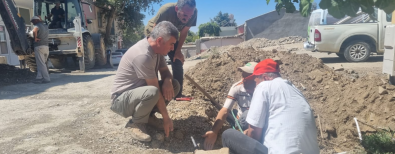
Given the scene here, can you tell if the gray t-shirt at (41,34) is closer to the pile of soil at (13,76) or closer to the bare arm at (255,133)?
the pile of soil at (13,76)

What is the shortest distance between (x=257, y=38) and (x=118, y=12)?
35.7ft

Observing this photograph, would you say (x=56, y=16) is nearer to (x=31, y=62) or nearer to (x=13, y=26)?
(x=31, y=62)

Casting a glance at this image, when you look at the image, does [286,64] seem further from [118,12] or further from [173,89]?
[118,12]

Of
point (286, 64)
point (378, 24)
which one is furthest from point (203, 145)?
point (378, 24)

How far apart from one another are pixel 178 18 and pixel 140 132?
1586 millimetres

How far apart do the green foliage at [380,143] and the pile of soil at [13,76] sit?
23.8ft

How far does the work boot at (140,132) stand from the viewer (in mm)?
3043

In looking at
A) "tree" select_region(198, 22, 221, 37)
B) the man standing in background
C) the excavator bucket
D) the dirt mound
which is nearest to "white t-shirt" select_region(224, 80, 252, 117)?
the man standing in background

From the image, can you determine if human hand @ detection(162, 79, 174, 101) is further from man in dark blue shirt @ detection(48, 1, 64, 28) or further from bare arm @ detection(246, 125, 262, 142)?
man in dark blue shirt @ detection(48, 1, 64, 28)

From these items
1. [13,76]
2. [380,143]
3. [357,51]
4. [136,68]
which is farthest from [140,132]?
[357,51]

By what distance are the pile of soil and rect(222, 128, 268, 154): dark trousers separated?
631 cm

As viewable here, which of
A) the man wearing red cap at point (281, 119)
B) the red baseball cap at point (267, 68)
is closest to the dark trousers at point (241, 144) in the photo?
the man wearing red cap at point (281, 119)

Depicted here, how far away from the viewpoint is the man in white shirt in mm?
3113

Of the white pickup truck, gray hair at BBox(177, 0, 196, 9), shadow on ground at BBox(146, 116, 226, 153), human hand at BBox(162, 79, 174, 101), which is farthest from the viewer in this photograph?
the white pickup truck
